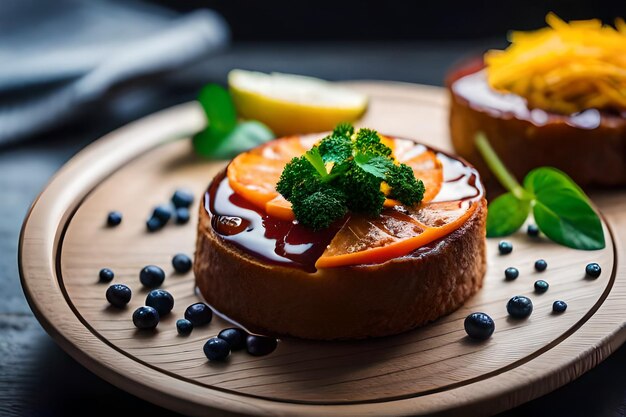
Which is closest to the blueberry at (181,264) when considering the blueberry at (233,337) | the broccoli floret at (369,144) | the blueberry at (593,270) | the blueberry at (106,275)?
the blueberry at (106,275)

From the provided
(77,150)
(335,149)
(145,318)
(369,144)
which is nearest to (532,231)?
(369,144)

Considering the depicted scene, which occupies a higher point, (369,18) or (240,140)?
(240,140)

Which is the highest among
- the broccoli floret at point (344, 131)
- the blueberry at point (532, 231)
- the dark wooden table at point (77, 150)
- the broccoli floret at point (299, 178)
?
the broccoli floret at point (344, 131)

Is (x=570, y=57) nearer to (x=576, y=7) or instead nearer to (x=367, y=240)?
(x=367, y=240)

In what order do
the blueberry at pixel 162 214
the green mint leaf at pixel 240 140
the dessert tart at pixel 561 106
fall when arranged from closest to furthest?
the blueberry at pixel 162 214 → the dessert tart at pixel 561 106 → the green mint leaf at pixel 240 140

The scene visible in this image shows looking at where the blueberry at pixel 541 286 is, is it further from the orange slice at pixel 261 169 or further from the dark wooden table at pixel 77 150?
the orange slice at pixel 261 169

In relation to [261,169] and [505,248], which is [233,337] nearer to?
[261,169]
